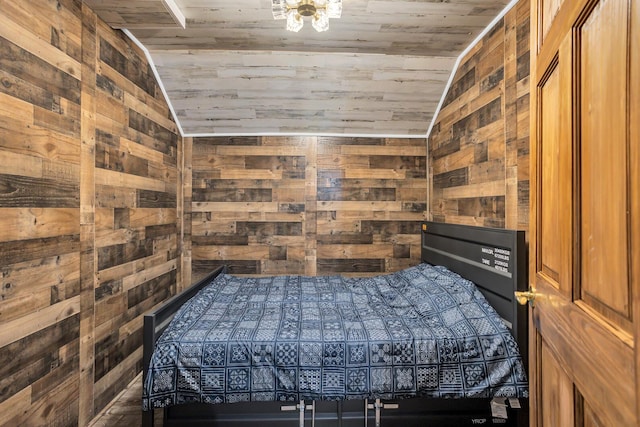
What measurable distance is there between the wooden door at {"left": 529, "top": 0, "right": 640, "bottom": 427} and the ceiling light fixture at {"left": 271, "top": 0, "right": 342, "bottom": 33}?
1.10 metres

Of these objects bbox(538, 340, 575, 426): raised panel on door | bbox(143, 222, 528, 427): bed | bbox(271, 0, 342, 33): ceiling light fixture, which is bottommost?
bbox(143, 222, 528, 427): bed

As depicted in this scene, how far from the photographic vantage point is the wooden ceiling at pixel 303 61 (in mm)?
2162

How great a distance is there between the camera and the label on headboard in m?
1.93

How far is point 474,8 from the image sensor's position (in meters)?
2.16

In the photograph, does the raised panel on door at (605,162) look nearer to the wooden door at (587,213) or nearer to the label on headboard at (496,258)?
the wooden door at (587,213)

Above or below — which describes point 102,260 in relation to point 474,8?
below

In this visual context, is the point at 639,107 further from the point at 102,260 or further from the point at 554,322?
the point at 102,260

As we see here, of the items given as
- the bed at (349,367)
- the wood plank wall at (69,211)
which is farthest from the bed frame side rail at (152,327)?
the wood plank wall at (69,211)

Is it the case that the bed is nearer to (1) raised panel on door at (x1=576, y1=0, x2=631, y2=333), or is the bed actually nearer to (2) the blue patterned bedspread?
(2) the blue patterned bedspread

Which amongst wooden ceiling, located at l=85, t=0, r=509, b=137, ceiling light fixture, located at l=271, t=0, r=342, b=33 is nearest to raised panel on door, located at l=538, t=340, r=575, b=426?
ceiling light fixture, located at l=271, t=0, r=342, b=33

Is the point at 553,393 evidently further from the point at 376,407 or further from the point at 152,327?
the point at 152,327

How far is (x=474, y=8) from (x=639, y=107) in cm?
211

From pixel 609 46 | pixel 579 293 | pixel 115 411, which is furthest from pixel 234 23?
pixel 115 411

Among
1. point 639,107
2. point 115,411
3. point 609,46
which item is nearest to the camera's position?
point 639,107
